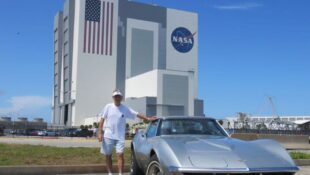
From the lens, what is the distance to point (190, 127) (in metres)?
8.60

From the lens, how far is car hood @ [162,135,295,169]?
650 centimetres

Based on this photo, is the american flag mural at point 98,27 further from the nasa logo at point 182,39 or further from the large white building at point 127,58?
the nasa logo at point 182,39

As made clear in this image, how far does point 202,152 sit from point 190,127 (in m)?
1.82

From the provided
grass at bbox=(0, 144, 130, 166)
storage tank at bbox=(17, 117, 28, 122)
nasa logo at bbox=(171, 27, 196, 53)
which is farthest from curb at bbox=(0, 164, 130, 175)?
storage tank at bbox=(17, 117, 28, 122)

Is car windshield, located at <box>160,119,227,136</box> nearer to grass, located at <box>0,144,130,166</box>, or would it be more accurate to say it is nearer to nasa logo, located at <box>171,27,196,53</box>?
grass, located at <box>0,144,130,166</box>

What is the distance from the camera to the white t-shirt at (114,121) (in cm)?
961

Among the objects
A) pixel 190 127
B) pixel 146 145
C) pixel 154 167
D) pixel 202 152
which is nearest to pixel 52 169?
pixel 146 145

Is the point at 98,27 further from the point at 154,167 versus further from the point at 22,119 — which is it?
the point at 154,167

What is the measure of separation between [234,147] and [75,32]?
112 metres

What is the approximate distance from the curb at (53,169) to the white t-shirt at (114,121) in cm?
250

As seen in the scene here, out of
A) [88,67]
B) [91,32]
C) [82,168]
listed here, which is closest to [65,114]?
[88,67]

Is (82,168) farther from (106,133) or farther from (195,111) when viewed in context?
(195,111)

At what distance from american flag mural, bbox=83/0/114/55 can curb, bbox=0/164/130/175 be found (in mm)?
104008

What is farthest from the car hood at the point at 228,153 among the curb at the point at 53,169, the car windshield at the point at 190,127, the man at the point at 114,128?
the curb at the point at 53,169
